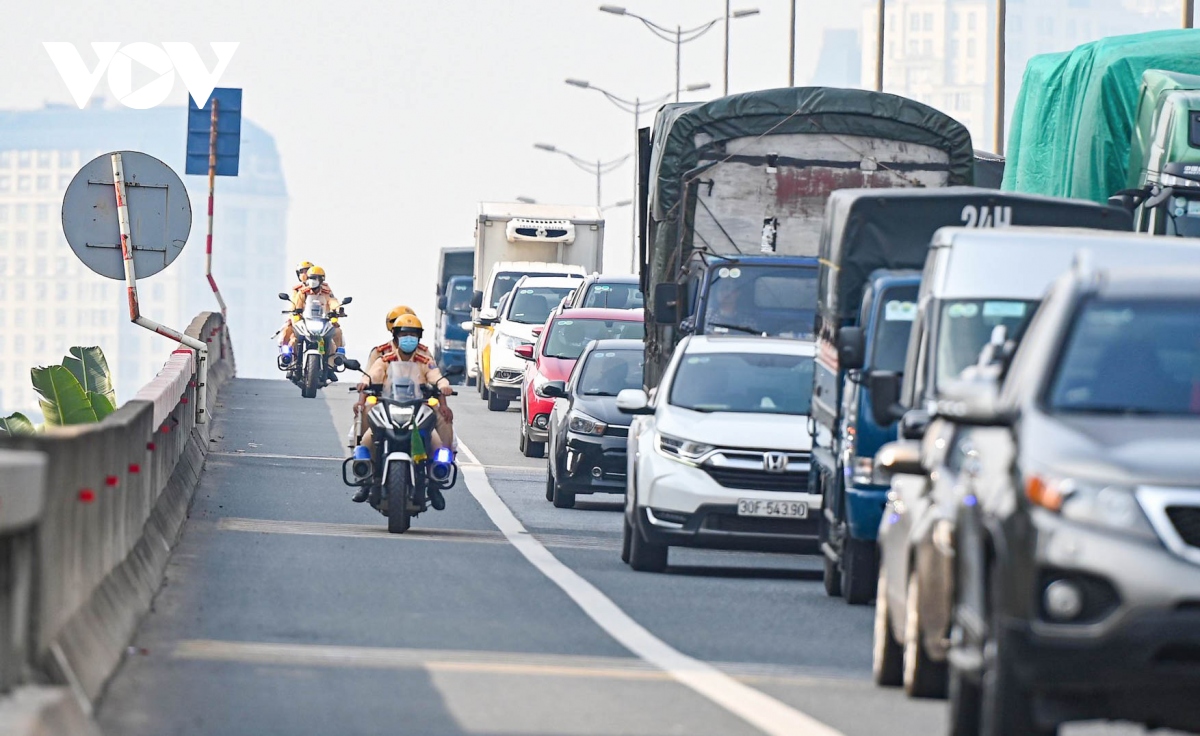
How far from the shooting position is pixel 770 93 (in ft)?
81.4

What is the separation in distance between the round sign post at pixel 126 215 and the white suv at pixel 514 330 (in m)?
18.1

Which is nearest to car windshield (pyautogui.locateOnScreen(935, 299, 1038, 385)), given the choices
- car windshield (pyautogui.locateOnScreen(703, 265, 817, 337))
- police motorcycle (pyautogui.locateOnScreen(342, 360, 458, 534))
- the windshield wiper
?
police motorcycle (pyautogui.locateOnScreen(342, 360, 458, 534))

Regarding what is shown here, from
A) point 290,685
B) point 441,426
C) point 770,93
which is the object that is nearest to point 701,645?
point 290,685

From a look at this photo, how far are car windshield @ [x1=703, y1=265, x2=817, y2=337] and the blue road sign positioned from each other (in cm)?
1469

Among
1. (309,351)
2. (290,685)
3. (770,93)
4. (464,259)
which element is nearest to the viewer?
(290,685)

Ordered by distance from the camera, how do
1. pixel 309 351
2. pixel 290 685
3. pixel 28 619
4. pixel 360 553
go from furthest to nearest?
pixel 309 351 → pixel 360 553 → pixel 290 685 → pixel 28 619

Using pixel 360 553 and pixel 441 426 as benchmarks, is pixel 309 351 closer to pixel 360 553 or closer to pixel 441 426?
pixel 441 426

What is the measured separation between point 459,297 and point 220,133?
744 inches

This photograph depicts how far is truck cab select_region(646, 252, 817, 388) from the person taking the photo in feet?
76.1

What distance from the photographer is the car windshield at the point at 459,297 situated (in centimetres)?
5497

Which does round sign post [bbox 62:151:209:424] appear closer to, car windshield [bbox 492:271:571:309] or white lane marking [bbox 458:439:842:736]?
white lane marking [bbox 458:439:842:736]

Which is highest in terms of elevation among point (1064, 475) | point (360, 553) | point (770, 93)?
point (770, 93)

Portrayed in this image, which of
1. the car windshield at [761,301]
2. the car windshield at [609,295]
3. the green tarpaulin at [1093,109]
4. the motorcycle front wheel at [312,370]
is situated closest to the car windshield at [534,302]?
the car windshield at [609,295]

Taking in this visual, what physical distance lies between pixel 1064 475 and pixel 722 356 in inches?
440
